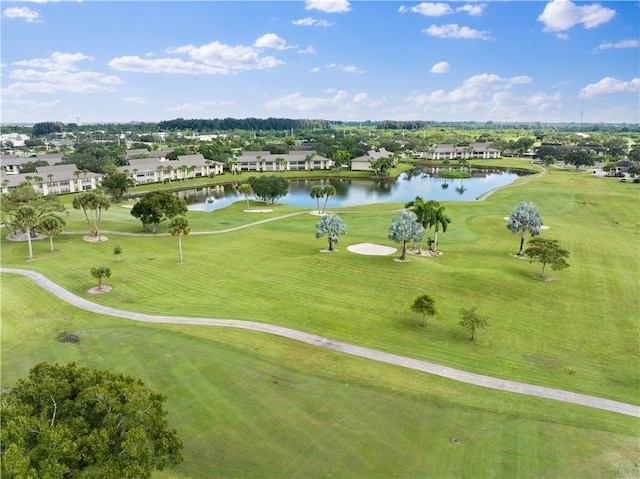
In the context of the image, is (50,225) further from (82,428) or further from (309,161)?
(309,161)

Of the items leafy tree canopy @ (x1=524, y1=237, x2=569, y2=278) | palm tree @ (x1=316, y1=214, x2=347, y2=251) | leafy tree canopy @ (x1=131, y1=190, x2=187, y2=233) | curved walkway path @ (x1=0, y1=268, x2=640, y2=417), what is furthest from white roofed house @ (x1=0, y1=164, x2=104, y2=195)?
leafy tree canopy @ (x1=524, y1=237, x2=569, y2=278)

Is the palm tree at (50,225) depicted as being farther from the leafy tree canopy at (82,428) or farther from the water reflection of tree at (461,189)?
the water reflection of tree at (461,189)

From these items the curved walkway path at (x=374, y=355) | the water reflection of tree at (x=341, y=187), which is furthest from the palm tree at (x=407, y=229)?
the water reflection of tree at (x=341, y=187)

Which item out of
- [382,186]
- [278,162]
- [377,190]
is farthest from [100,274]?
[278,162]

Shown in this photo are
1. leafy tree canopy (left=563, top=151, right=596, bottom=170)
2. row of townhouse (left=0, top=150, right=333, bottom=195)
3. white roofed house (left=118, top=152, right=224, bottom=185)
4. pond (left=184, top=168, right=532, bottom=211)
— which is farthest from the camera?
leafy tree canopy (left=563, top=151, right=596, bottom=170)

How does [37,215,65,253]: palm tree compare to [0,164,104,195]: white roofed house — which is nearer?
[37,215,65,253]: palm tree

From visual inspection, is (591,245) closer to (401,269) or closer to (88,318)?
(401,269)

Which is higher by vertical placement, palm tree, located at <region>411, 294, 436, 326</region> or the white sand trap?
the white sand trap

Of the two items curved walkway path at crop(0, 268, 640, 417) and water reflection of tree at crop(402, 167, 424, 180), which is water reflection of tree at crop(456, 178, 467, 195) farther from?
curved walkway path at crop(0, 268, 640, 417)
